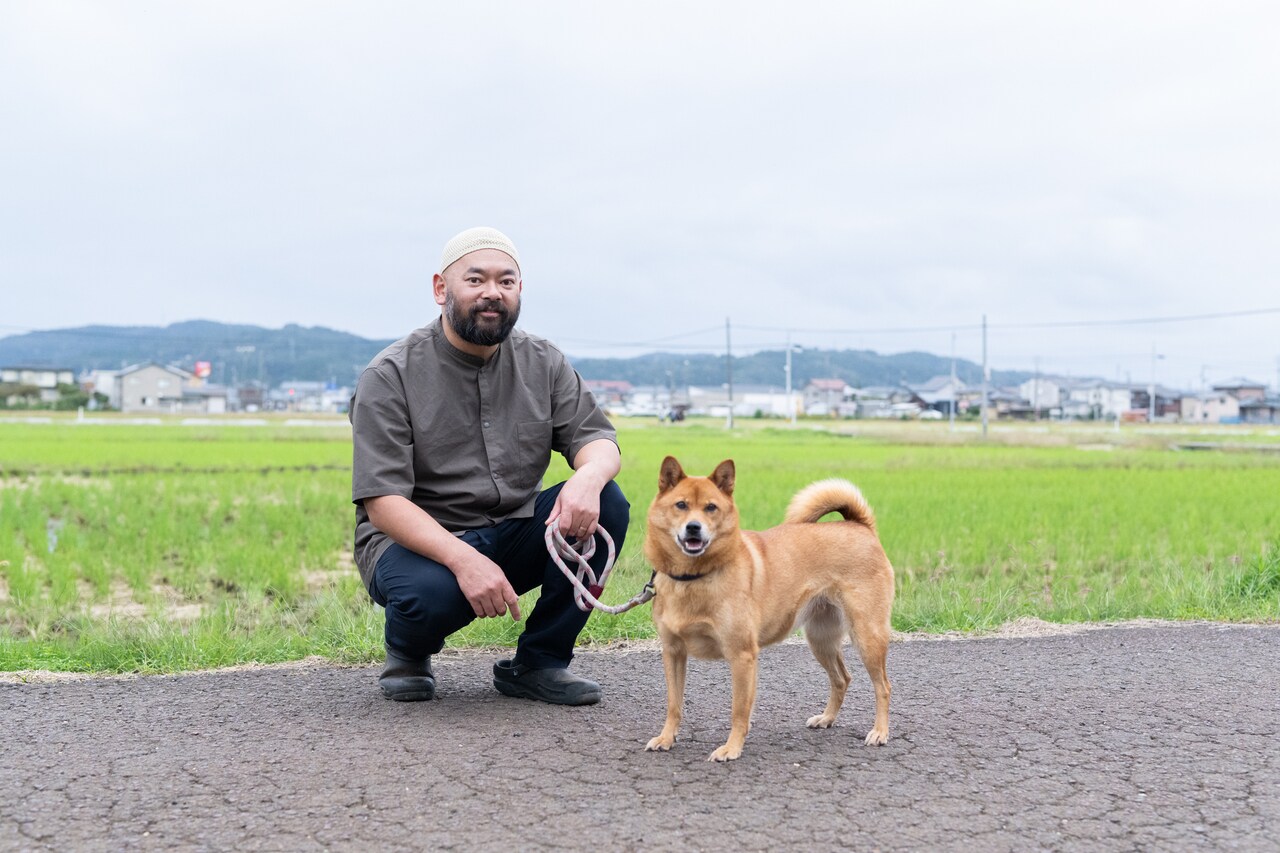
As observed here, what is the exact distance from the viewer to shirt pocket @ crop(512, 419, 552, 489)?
4.47m

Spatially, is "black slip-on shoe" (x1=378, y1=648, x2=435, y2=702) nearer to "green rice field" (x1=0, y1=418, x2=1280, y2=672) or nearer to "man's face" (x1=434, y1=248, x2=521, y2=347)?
"green rice field" (x1=0, y1=418, x2=1280, y2=672)

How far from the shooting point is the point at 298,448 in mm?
26125

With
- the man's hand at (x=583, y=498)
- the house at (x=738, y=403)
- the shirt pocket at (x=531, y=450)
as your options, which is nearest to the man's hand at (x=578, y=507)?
the man's hand at (x=583, y=498)

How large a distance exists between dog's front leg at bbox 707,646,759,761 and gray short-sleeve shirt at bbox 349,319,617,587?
4.25 feet

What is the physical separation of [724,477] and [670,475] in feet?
0.66

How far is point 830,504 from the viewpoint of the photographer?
420cm

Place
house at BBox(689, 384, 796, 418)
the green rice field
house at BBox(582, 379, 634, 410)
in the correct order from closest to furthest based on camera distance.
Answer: the green rice field < house at BBox(689, 384, 796, 418) < house at BBox(582, 379, 634, 410)

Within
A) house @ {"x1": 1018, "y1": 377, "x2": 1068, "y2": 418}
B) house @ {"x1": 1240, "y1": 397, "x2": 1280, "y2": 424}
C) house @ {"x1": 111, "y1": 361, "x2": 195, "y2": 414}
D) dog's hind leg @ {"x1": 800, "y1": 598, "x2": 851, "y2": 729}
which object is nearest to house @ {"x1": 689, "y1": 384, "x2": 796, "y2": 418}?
house @ {"x1": 1018, "y1": 377, "x2": 1068, "y2": 418}

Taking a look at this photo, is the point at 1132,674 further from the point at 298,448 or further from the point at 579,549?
the point at 298,448

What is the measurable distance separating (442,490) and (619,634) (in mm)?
1688

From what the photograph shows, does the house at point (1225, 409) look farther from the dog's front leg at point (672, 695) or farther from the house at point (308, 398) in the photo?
the dog's front leg at point (672, 695)

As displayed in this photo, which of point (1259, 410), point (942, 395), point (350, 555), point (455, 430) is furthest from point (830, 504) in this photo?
point (942, 395)

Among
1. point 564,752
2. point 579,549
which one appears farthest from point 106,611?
point 564,752

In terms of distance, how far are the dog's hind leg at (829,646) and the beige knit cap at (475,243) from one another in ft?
6.14
